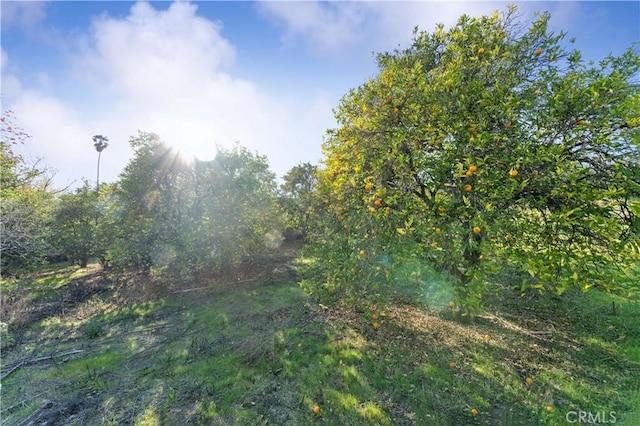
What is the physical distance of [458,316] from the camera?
19.4 ft

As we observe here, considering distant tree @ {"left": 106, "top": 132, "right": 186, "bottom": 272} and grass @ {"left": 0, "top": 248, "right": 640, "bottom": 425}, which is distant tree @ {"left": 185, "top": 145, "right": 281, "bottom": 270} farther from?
grass @ {"left": 0, "top": 248, "right": 640, "bottom": 425}

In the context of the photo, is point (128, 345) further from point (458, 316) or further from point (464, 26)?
point (464, 26)

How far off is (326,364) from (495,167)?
4002mm

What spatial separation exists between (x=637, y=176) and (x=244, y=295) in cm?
899

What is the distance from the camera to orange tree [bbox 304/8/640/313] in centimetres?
314

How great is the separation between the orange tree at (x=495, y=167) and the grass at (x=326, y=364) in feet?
4.69

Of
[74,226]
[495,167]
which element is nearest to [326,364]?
[495,167]

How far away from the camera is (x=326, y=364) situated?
4.62 m

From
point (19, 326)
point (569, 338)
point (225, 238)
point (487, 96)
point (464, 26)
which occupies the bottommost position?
point (19, 326)

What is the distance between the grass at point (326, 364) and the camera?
3625 millimetres

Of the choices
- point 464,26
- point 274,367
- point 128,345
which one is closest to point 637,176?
point 464,26
